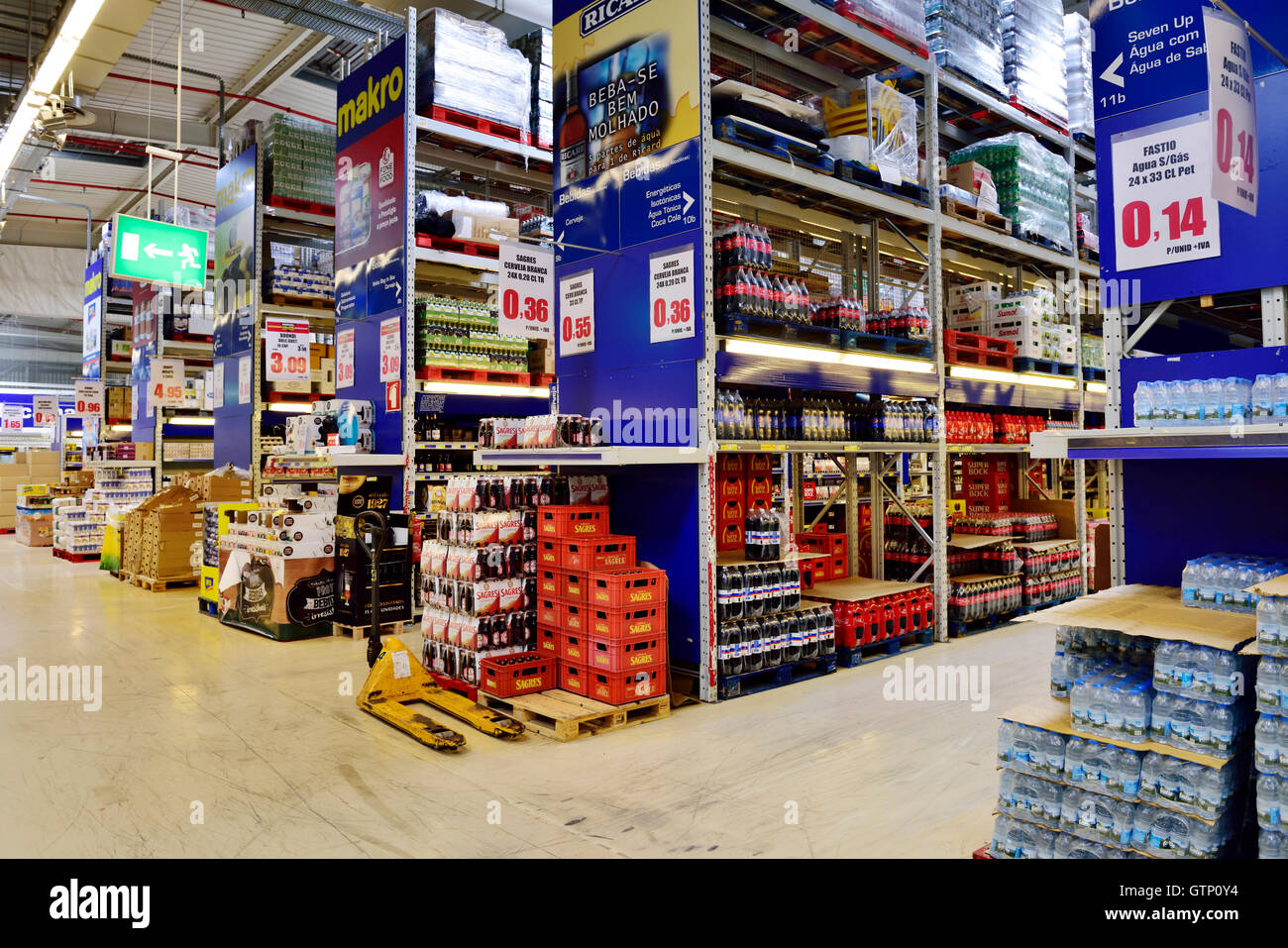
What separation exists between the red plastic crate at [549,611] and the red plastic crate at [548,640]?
0.03m

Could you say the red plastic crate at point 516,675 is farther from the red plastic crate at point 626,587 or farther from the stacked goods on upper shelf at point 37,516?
Answer: the stacked goods on upper shelf at point 37,516

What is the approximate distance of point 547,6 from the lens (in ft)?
32.6

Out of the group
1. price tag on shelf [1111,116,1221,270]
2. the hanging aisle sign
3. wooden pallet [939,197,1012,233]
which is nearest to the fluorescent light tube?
wooden pallet [939,197,1012,233]

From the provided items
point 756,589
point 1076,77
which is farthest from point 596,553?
point 1076,77

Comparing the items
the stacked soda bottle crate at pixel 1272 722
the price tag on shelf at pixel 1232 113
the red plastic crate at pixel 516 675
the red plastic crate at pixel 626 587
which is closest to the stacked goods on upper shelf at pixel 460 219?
the red plastic crate at pixel 626 587

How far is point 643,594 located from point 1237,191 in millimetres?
3410

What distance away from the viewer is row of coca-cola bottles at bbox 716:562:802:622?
5602 millimetres

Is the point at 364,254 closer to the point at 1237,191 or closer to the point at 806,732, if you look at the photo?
the point at 806,732

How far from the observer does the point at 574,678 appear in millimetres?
5238

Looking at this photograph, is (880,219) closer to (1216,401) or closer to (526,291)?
(526,291)

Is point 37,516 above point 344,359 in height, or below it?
below

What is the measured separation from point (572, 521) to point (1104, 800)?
11.1 feet

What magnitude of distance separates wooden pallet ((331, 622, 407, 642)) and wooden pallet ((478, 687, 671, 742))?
2732mm
